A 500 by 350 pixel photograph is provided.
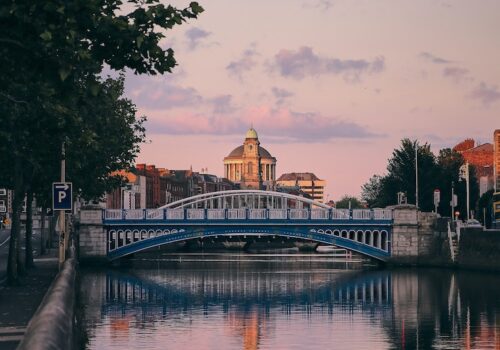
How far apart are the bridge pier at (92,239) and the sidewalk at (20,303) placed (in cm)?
3364

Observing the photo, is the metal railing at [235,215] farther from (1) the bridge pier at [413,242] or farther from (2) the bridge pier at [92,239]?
(1) the bridge pier at [413,242]

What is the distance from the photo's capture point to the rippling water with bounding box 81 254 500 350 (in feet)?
130

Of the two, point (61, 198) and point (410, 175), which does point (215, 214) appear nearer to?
point (410, 175)

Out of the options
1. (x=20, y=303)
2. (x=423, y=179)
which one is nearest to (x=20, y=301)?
(x=20, y=303)

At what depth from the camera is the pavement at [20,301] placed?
100 ft

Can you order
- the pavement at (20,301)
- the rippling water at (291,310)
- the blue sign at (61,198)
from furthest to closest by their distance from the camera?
the blue sign at (61,198) → the rippling water at (291,310) → the pavement at (20,301)

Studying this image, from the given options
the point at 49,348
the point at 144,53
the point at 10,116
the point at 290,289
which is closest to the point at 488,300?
the point at 290,289

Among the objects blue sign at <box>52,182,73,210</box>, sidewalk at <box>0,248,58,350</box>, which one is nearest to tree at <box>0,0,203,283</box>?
sidewalk at <box>0,248,58,350</box>

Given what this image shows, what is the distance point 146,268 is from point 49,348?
84.8 m

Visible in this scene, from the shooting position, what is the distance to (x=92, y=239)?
100m

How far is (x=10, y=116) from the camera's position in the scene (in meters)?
46.0

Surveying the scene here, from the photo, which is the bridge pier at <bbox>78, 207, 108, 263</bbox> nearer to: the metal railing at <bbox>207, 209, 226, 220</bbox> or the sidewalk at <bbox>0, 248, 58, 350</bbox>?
the metal railing at <bbox>207, 209, 226, 220</bbox>

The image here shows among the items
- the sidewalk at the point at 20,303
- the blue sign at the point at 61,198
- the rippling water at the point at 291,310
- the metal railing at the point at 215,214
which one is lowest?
the rippling water at the point at 291,310

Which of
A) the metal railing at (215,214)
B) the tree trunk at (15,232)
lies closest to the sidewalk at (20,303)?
the tree trunk at (15,232)
